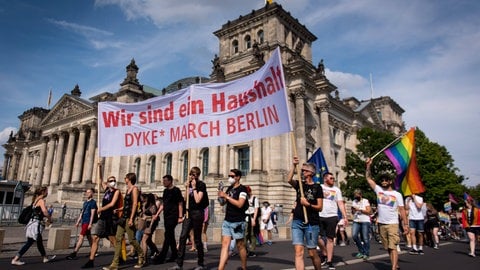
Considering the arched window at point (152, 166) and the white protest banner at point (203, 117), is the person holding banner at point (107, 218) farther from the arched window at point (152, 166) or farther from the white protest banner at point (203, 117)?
the arched window at point (152, 166)

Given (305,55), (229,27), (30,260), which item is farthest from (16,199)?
(305,55)

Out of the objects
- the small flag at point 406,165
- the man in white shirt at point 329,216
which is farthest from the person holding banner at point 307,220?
the small flag at point 406,165

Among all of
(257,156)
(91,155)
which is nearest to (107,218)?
(257,156)

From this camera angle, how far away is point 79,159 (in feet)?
170

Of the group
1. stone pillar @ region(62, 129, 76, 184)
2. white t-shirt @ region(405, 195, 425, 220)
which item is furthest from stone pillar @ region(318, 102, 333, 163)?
stone pillar @ region(62, 129, 76, 184)

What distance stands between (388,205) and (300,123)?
1072 inches

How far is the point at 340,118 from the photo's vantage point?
160ft

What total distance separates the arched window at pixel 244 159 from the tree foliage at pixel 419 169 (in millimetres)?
10432

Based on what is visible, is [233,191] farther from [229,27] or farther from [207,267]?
[229,27]

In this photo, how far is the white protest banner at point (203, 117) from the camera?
24.4ft

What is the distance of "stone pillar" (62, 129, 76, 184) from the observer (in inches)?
2087

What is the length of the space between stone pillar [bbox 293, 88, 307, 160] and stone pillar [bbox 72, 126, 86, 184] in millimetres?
35332

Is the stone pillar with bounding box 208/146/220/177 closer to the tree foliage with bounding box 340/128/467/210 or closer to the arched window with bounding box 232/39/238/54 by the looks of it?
the tree foliage with bounding box 340/128/467/210

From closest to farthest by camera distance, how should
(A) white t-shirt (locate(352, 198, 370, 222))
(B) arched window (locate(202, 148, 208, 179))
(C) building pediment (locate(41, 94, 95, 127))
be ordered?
(A) white t-shirt (locate(352, 198, 370, 222)), (B) arched window (locate(202, 148, 208, 179)), (C) building pediment (locate(41, 94, 95, 127))
